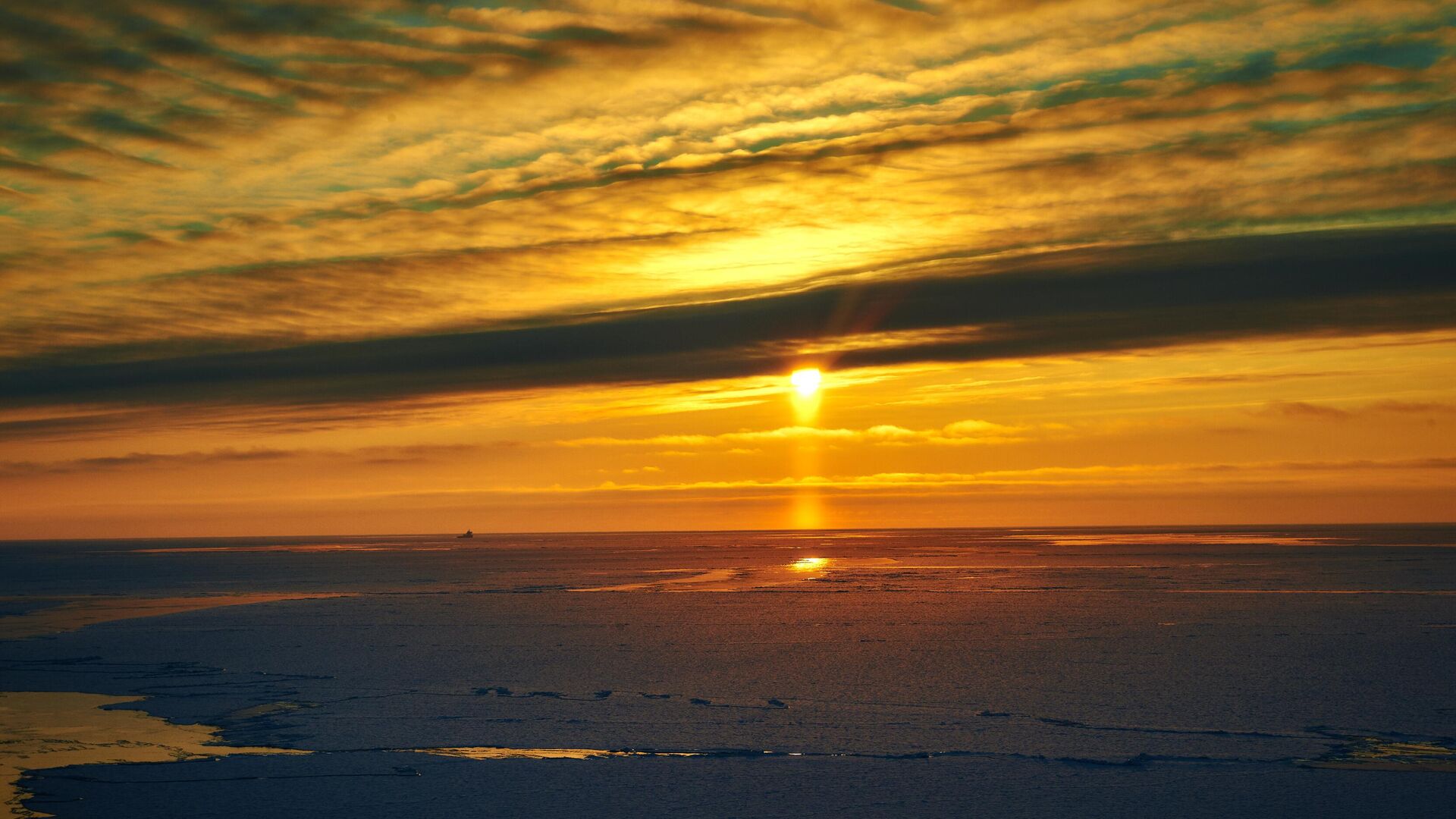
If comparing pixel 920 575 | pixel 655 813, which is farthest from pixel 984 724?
pixel 920 575

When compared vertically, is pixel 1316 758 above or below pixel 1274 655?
below

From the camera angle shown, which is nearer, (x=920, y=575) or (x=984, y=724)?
(x=984, y=724)

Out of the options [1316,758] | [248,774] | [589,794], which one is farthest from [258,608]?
[1316,758]

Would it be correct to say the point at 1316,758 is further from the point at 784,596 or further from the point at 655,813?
the point at 784,596

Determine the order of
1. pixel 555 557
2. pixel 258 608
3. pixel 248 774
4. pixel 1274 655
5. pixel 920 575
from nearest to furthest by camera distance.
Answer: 1. pixel 248 774
2. pixel 1274 655
3. pixel 258 608
4. pixel 920 575
5. pixel 555 557

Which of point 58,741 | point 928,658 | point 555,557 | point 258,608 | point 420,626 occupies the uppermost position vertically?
point 555,557

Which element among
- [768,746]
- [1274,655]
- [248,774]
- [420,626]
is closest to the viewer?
[248,774]
